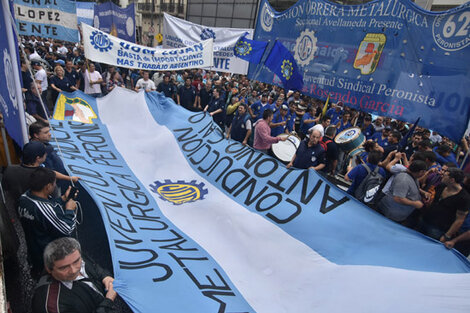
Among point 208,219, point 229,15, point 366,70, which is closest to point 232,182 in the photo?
point 208,219

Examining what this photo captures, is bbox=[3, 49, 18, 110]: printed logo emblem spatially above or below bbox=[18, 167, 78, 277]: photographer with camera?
above

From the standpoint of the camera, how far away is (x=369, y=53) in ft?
20.3

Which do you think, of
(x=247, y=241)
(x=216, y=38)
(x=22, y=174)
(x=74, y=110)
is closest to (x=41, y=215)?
(x=22, y=174)

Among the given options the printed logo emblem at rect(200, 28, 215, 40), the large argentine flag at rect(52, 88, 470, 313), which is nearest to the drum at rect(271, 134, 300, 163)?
the large argentine flag at rect(52, 88, 470, 313)

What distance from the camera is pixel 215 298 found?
111 inches

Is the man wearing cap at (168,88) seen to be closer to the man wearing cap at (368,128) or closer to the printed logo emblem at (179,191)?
the printed logo emblem at (179,191)

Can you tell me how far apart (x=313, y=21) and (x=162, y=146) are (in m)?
4.58

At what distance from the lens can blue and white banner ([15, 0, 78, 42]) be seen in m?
7.30

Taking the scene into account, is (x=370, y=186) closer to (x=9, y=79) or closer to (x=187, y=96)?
(x=9, y=79)

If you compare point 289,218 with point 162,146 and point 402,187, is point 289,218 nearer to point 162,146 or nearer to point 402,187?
point 402,187

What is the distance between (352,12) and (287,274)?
5631 millimetres

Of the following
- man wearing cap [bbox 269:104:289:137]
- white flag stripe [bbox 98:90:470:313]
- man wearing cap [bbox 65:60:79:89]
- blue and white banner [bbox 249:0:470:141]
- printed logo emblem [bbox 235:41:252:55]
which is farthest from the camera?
man wearing cap [bbox 65:60:79:89]

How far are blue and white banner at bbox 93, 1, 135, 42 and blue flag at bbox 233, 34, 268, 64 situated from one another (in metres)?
4.90

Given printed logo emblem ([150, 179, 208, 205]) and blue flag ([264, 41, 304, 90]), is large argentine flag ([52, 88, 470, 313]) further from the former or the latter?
blue flag ([264, 41, 304, 90])
